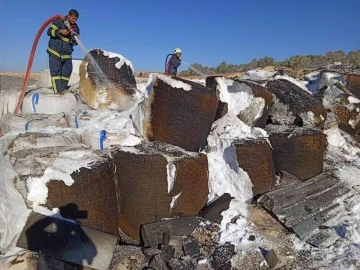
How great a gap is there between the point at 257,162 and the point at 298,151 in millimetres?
657

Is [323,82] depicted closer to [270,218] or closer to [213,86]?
[213,86]

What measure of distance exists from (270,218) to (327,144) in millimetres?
1864

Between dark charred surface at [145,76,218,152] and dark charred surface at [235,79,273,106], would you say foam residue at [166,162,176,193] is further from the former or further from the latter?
dark charred surface at [235,79,273,106]

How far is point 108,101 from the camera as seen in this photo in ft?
14.0

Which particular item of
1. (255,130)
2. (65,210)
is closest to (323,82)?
(255,130)

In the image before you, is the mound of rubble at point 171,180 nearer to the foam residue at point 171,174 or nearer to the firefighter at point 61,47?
the foam residue at point 171,174

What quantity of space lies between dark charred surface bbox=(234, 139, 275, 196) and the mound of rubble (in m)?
0.01

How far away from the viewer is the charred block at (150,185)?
293cm

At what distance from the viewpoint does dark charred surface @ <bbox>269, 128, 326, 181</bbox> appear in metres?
3.50

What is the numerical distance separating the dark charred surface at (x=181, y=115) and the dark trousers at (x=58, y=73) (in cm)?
185

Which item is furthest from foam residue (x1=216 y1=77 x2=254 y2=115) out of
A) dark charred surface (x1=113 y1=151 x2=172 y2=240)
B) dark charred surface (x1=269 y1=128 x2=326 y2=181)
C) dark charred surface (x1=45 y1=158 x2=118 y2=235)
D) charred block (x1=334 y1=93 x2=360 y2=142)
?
charred block (x1=334 y1=93 x2=360 y2=142)

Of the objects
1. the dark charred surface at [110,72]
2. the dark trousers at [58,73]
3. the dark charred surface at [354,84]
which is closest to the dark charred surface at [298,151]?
the dark charred surface at [354,84]

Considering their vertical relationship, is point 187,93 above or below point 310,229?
above

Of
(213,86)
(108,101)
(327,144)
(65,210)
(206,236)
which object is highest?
(213,86)
